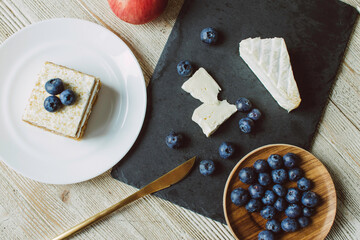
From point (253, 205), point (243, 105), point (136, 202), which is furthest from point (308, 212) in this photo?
point (136, 202)

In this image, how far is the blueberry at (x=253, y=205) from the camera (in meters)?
1.54

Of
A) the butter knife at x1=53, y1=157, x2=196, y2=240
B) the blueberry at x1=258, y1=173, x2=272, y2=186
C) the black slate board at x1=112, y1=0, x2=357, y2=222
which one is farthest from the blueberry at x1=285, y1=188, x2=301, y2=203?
the butter knife at x1=53, y1=157, x2=196, y2=240

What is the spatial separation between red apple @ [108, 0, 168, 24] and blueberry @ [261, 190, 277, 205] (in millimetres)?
1006

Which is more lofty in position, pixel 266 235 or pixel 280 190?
pixel 280 190

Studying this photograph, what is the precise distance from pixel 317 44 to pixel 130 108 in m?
1.00

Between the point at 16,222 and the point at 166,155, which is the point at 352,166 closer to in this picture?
the point at 166,155

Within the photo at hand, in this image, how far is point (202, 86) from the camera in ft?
5.45

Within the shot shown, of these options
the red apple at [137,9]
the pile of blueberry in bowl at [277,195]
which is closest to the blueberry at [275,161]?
the pile of blueberry in bowl at [277,195]

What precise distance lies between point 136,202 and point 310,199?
836 mm

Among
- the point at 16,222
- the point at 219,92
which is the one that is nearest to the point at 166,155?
the point at 219,92

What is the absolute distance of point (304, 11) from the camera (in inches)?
66.7

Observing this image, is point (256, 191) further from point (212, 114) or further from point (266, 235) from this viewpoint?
point (212, 114)

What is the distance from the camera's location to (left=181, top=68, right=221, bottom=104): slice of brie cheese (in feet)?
5.44

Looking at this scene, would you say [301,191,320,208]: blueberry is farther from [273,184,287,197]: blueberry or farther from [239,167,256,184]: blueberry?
[239,167,256,184]: blueberry
